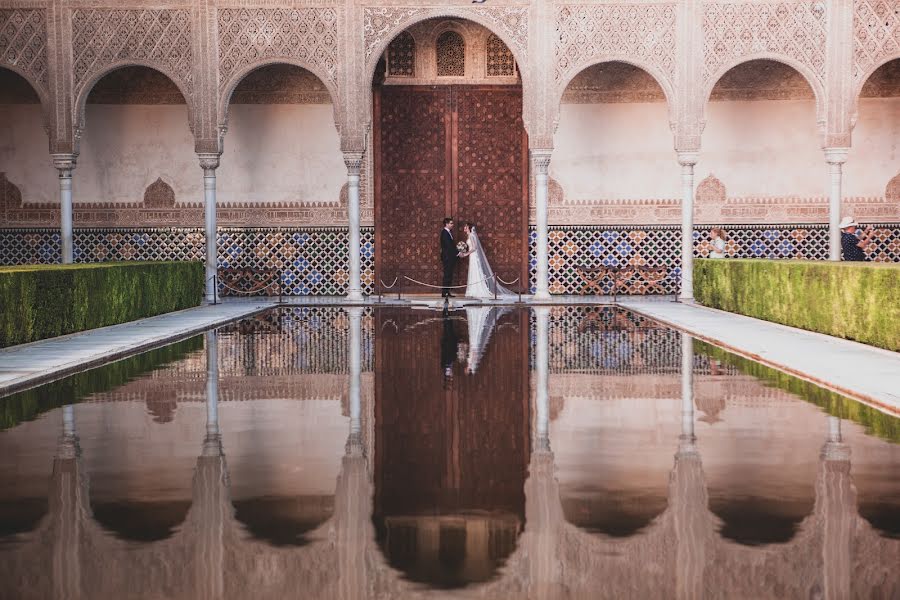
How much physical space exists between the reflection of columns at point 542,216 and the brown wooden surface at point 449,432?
649cm

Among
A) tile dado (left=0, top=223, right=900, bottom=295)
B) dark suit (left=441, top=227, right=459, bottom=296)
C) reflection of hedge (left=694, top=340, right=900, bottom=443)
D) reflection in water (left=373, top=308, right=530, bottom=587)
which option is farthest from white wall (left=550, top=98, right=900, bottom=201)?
reflection in water (left=373, top=308, right=530, bottom=587)

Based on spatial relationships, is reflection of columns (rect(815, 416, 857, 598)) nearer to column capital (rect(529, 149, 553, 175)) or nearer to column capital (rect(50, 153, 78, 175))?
column capital (rect(529, 149, 553, 175))

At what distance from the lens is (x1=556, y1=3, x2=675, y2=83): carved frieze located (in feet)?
49.4

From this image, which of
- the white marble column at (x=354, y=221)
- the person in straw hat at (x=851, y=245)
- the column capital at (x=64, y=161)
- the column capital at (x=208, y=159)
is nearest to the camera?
the person in straw hat at (x=851, y=245)

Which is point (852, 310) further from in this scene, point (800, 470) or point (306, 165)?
point (306, 165)

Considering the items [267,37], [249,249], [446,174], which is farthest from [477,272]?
[267,37]

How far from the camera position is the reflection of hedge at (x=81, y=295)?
8922 millimetres

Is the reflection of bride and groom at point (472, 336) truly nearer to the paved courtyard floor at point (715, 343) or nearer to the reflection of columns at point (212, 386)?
the reflection of columns at point (212, 386)

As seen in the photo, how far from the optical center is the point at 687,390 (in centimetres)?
642

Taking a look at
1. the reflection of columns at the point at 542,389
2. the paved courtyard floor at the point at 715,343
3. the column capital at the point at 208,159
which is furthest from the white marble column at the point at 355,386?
the column capital at the point at 208,159

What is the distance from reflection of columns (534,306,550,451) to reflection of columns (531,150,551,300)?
13.4 ft

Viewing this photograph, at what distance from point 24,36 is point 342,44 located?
4.16 m

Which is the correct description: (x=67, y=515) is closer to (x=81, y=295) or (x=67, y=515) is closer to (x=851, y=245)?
(x=81, y=295)

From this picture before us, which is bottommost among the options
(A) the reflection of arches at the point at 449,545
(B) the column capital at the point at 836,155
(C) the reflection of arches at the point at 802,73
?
(A) the reflection of arches at the point at 449,545
